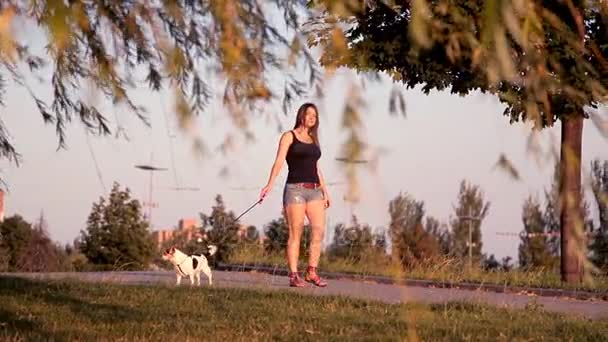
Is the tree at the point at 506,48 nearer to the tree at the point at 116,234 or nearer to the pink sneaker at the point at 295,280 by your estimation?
the pink sneaker at the point at 295,280

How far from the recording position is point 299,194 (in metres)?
12.2

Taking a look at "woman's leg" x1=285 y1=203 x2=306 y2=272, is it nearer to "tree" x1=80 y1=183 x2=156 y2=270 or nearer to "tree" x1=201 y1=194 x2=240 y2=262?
"tree" x1=201 y1=194 x2=240 y2=262

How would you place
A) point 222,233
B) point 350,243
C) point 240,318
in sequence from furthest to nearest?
point 222,233 < point 350,243 < point 240,318

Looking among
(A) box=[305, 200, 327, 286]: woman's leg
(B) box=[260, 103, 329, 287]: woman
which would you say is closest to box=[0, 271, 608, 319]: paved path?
(A) box=[305, 200, 327, 286]: woman's leg

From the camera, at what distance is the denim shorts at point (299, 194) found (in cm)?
1219

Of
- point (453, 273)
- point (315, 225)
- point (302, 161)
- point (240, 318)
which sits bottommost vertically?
point (240, 318)

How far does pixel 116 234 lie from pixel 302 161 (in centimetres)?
2297

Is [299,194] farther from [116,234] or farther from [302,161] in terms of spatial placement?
[116,234]

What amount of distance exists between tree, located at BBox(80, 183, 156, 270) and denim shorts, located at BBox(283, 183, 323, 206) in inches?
864

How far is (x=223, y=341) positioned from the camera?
24.5ft

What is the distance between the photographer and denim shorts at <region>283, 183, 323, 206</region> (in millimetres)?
12188

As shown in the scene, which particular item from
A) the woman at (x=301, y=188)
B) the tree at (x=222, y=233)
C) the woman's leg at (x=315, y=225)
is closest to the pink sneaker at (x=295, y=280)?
the woman at (x=301, y=188)

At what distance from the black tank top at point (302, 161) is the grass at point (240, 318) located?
1366 millimetres

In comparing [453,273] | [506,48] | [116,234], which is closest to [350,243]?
[453,273]
